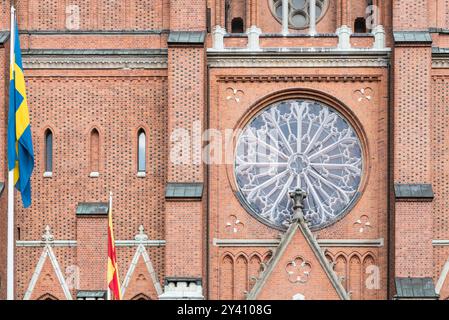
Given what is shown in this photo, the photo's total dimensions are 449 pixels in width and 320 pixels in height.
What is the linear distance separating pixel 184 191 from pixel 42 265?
12.9ft

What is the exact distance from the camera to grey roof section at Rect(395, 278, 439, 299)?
30719 millimetres

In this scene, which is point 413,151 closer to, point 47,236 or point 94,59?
point 94,59

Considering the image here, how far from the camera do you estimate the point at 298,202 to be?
3178 cm

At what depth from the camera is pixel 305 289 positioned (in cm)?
3148

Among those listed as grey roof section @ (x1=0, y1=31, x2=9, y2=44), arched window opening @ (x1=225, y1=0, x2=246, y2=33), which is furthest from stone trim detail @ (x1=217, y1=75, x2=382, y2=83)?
grey roof section @ (x1=0, y1=31, x2=9, y2=44)

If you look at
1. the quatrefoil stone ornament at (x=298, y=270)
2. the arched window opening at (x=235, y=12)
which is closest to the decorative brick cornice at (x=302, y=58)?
the arched window opening at (x=235, y=12)

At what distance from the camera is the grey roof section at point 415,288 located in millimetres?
30719

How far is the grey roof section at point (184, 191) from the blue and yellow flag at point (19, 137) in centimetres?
801

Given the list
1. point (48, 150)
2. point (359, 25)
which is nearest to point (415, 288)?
point (359, 25)

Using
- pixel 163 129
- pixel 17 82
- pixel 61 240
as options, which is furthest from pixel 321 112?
pixel 17 82

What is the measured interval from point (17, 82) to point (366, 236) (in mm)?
11746
